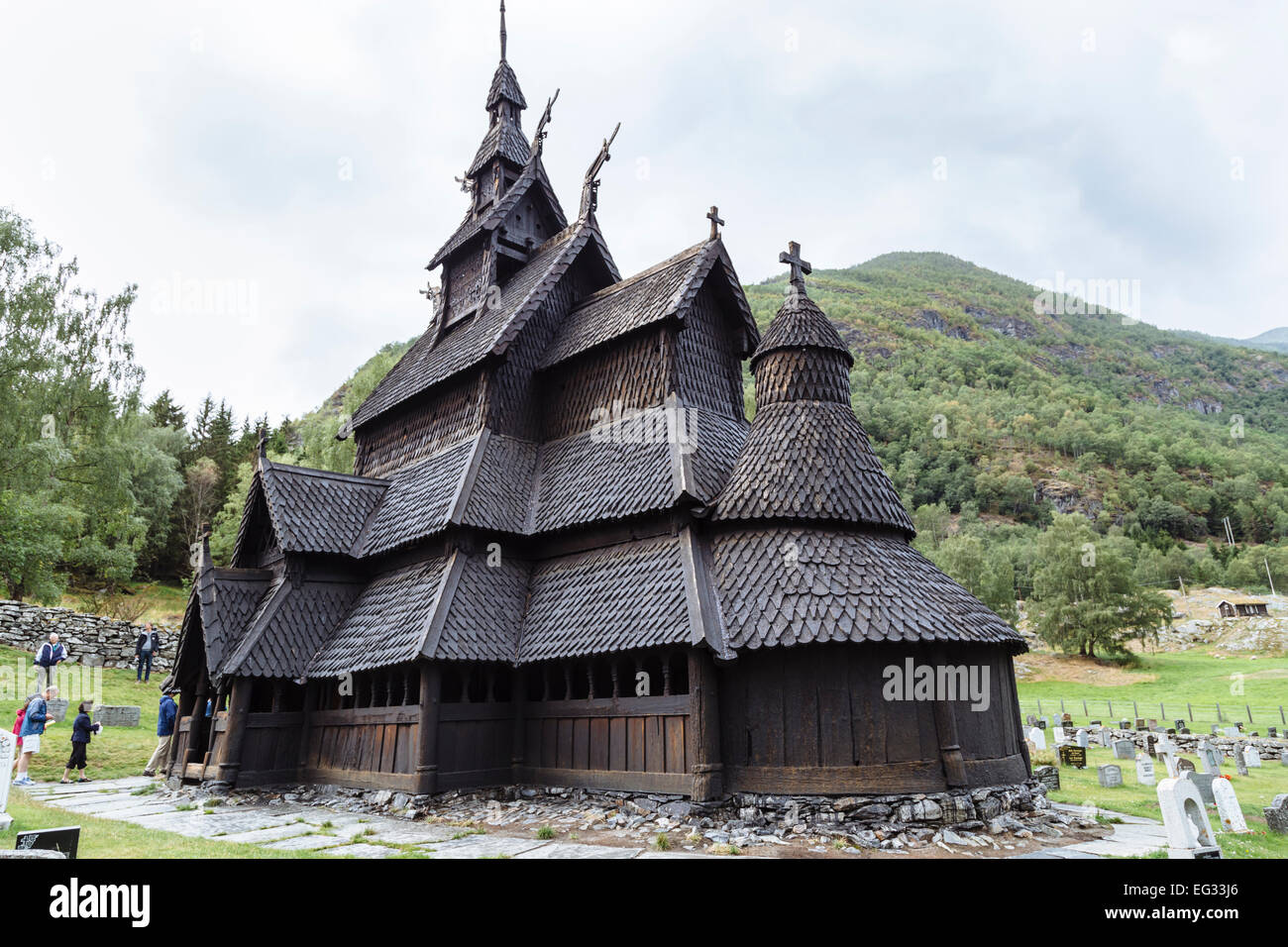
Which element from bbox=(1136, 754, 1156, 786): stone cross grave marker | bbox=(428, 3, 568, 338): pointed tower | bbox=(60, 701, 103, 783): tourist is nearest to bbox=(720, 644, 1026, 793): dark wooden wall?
bbox=(1136, 754, 1156, 786): stone cross grave marker

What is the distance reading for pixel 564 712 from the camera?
13453 mm

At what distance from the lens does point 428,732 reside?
512 inches

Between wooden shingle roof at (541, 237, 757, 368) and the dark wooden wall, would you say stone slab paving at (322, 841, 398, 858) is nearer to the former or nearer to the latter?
the dark wooden wall

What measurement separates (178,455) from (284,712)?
5248 cm

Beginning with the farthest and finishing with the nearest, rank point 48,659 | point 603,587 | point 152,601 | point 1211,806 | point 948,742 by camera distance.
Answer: point 152,601 < point 48,659 < point 1211,806 < point 603,587 < point 948,742

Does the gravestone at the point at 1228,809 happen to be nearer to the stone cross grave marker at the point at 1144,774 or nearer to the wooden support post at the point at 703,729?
the stone cross grave marker at the point at 1144,774

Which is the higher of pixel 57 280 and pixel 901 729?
pixel 57 280

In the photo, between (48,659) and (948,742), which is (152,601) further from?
(948,742)

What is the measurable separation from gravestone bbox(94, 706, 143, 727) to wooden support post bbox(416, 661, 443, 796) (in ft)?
50.4

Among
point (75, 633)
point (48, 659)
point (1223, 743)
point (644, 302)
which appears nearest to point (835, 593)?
point (644, 302)

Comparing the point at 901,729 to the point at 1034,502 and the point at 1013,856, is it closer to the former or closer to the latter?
the point at 1013,856

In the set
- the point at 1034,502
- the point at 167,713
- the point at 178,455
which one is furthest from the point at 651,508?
the point at 1034,502

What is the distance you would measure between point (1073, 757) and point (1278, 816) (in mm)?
9030

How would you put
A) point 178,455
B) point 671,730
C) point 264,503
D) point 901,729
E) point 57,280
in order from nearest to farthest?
point 901,729 < point 671,730 < point 264,503 < point 57,280 < point 178,455
